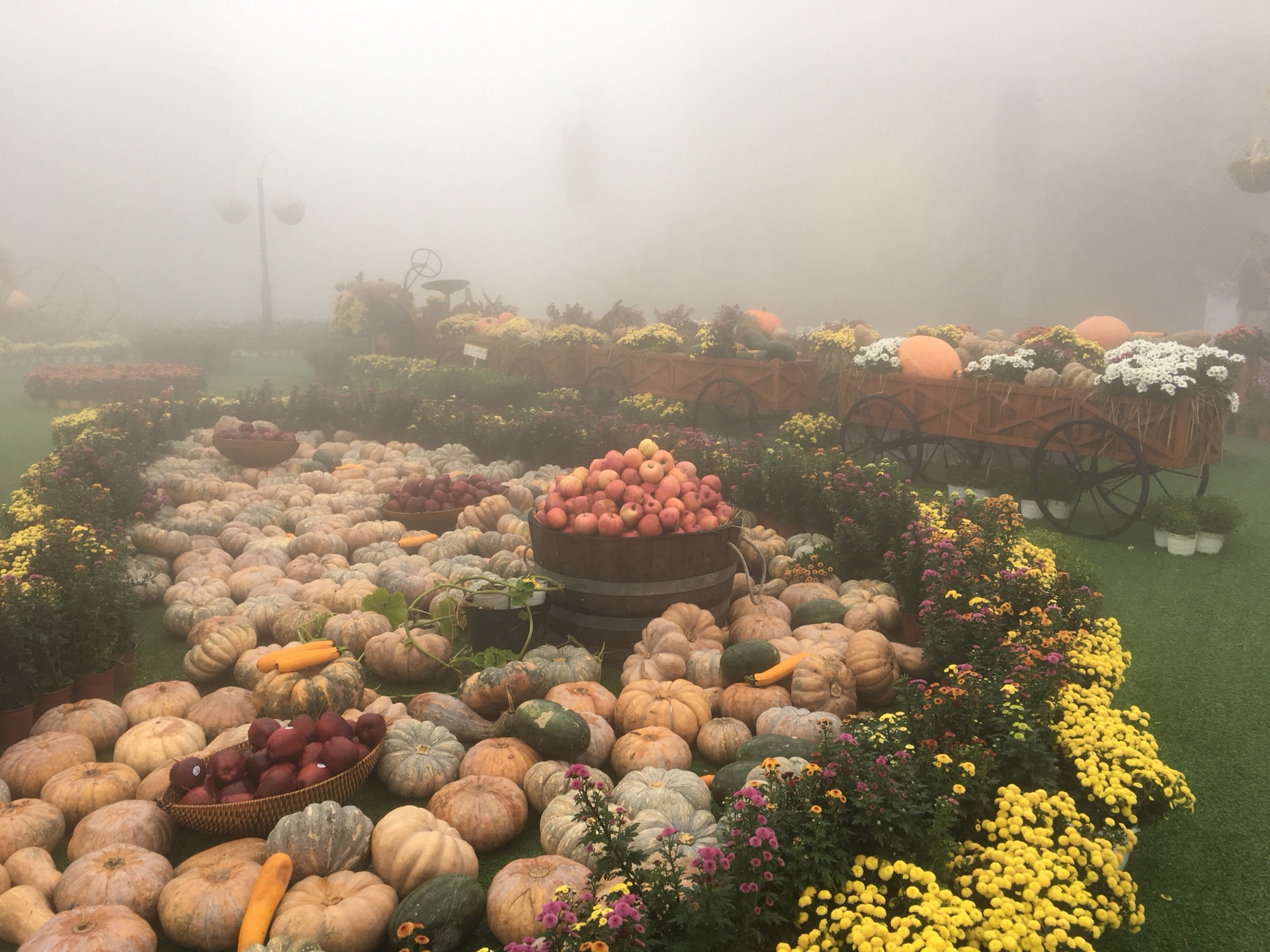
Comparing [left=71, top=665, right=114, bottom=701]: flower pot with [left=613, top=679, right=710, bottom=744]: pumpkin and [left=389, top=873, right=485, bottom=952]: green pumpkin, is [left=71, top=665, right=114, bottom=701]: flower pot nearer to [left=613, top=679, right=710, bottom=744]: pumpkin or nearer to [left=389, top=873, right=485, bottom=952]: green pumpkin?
[left=389, top=873, right=485, bottom=952]: green pumpkin

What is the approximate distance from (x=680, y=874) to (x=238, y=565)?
5863 millimetres

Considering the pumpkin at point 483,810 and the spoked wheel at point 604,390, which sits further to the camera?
the spoked wheel at point 604,390

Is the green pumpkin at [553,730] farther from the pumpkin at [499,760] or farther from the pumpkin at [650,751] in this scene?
the pumpkin at [650,751]

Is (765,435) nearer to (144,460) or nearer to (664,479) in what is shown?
(664,479)

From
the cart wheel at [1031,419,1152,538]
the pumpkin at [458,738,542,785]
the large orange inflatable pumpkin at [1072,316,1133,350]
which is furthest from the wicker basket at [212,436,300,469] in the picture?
the large orange inflatable pumpkin at [1072,316,1133,350]

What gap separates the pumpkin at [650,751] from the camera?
4.51m

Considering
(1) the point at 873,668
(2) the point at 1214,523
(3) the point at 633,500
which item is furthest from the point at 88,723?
(2) the point at 1214,523

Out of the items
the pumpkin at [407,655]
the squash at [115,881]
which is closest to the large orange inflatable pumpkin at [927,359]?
the pumpkin at [407,655]

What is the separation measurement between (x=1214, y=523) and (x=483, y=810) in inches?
333

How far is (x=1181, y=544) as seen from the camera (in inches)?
343

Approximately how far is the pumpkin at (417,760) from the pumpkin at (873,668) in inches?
101

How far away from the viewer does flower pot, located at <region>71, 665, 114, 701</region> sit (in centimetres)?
549

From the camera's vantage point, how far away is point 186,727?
473 centimetres

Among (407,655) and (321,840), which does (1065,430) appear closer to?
(407,655)
